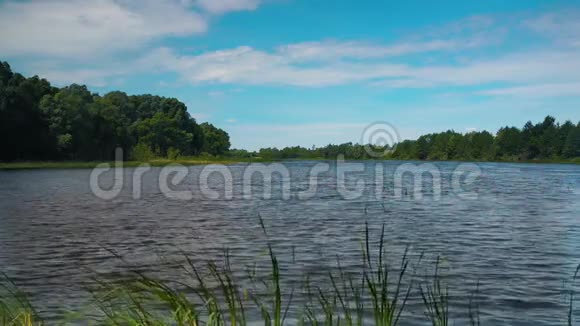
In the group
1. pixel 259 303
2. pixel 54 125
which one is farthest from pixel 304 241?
pixel 54 125

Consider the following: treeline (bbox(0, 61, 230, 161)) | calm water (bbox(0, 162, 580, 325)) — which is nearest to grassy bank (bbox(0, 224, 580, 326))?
calm water (bbox(0, 162, 580, 325))

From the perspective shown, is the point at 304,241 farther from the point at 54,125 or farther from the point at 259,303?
the point at 54,125

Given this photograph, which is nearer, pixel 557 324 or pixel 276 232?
pixel 557 324

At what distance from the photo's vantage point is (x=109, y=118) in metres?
123

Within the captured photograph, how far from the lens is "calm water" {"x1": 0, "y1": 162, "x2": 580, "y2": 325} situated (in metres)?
11.9

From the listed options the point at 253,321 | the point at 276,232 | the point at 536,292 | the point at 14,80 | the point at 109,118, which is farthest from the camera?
the point at 109,118

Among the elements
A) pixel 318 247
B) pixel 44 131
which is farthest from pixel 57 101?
pixel 318 247

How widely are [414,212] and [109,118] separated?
103816 millimetres

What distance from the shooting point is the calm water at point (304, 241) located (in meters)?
11.9

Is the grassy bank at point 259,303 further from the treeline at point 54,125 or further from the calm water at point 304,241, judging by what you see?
the treeline at point 54,125

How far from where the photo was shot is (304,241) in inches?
733

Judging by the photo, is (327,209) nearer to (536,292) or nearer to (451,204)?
(451,204)

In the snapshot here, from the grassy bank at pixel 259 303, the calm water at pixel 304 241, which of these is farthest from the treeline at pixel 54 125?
the grassy bank at pixel 259 303

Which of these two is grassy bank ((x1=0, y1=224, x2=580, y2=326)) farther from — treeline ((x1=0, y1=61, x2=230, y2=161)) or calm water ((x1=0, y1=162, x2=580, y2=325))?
treeline ((x1=0, y1=61, x2=230, y2=161))
